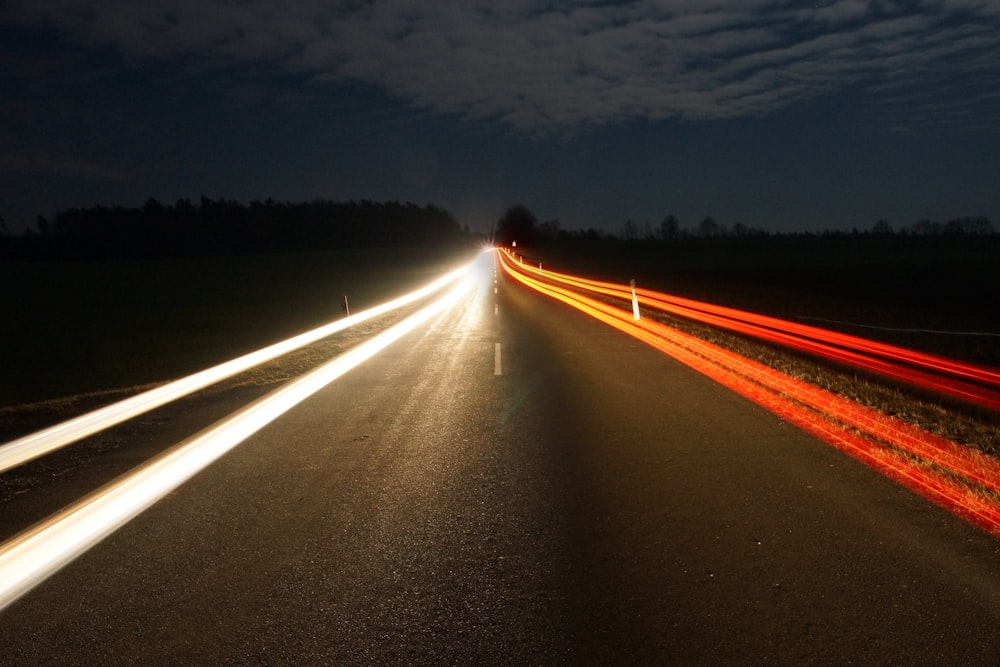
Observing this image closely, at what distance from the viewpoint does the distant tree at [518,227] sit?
16638 centimetres

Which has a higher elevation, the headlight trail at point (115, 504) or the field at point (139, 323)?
the headlight trail at point (115, 504)

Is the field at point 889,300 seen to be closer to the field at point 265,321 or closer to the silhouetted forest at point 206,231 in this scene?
the field at point 265,321

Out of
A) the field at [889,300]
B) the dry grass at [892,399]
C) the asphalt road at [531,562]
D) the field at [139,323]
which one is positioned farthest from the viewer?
the field at [889,300]

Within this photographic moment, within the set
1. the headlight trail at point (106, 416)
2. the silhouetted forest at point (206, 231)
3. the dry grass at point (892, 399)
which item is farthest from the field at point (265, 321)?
the silhouetted forest at point (206, 231)

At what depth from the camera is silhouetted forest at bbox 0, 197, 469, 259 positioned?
108 m

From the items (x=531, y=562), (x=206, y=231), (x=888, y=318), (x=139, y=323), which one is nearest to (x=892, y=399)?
(x=531, y=562)

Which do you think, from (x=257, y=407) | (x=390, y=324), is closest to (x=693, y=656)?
(x=257, y=407)

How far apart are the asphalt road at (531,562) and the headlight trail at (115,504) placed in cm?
19

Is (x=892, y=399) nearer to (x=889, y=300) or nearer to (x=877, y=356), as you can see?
(x=877, y=356)

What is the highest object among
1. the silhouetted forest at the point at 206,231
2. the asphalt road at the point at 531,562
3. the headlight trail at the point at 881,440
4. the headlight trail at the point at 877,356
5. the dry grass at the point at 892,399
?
the silhouetted forest at the point at 206,231

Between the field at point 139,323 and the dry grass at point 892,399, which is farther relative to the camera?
the field at point 139,323

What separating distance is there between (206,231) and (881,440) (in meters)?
127

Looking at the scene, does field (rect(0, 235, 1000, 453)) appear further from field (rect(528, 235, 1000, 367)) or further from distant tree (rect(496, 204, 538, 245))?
distant tree (rect(496, 204, 538, 245))

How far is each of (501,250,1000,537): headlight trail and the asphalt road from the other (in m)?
0.31
